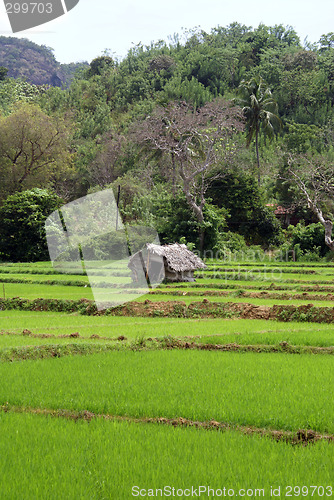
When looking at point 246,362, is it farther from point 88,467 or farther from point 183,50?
point 183,50

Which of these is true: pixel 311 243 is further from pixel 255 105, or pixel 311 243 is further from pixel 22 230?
pixel 22 230

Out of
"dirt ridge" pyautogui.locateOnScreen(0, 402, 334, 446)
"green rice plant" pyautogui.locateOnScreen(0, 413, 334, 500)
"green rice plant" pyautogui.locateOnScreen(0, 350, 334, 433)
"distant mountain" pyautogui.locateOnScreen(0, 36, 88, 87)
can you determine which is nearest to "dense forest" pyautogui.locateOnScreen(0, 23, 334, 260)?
"green rice plant" pyautogui.locateOnScreen(0, 350, 334, 433)

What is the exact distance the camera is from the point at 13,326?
11875mm

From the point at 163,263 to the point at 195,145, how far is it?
54.0 ft

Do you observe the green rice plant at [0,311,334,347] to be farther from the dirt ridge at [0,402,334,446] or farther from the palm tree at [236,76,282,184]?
the palm tree at [236,76,282,184]

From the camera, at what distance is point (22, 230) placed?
31.8 metres

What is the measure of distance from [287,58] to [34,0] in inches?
2287

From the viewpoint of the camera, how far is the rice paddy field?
3.81 metres

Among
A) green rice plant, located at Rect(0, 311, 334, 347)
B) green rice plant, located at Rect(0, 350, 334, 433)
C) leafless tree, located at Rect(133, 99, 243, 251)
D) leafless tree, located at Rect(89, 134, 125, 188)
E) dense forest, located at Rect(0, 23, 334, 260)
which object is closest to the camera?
green rice plant, located at Rect(0, 350, 334, 433)

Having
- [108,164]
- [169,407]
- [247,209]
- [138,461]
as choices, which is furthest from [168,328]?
[108,164]

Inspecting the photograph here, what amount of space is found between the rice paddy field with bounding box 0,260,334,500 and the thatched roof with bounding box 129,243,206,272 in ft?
23.2

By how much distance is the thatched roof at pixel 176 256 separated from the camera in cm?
1991

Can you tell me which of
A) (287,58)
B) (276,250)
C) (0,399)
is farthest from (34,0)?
(287,58)

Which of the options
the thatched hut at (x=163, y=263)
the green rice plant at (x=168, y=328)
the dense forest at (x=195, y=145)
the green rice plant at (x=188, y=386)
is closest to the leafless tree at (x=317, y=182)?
the dense forest at (x=195, y=145)
